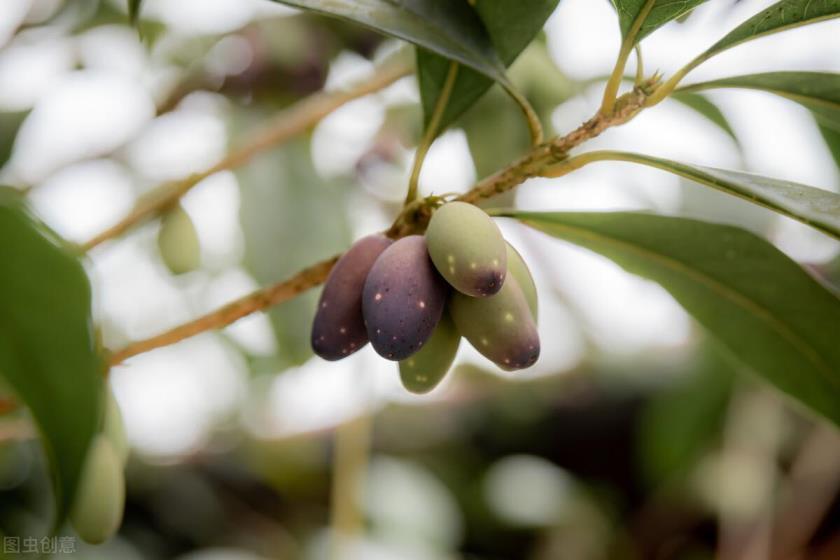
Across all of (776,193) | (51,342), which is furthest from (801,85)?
(51,342)

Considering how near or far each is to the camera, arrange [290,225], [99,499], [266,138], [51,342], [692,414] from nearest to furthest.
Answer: [51,342] < [99,499] < [266,138] < [290,225] < [692,414]

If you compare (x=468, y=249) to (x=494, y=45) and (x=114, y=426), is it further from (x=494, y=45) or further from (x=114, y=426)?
(x=114, y=426)

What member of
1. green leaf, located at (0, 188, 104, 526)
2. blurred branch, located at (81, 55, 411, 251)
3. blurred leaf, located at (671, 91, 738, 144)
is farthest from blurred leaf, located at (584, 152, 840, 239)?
blurred leaf, located at (671, 91, 738, 144)

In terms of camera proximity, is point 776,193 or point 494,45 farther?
point 494,45

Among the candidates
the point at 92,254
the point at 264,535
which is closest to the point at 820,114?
the point at 92,254

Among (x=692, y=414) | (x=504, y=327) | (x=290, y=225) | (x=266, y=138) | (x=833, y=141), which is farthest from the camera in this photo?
(x=692, y=414)

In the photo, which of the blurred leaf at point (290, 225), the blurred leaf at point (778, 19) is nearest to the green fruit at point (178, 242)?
the blurred leaf at point (290, 225)

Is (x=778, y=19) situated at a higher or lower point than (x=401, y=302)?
higher

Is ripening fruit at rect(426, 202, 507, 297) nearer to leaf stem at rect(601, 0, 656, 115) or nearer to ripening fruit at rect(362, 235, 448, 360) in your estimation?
ripening fruit at rect(362, 235, 448, 360)
